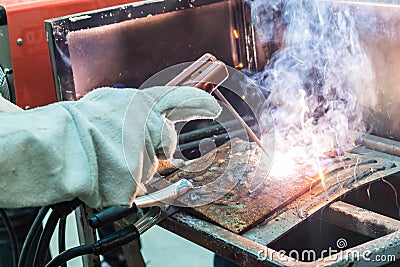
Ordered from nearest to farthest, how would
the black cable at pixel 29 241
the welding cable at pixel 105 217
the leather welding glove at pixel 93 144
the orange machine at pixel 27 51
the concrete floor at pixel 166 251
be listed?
the leather welding glove at pixel 93 144, the welding cable at pixel 105 217, the black cable at pixel 29 241, the orange machine at pixel 27 51, the concrete floor at pixel 166 251

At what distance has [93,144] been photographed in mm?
952

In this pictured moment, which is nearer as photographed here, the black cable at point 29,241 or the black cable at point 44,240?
the black cable at point 44,240

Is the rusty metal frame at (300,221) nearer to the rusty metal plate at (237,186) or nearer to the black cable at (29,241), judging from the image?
the rusty metal plate at (237,186)

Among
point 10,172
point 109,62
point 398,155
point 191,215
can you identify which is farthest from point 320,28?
point 10,172

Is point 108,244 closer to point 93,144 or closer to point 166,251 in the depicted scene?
point 93,144

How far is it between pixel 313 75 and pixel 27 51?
906mm

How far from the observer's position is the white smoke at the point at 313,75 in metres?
1.71

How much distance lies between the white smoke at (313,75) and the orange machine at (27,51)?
702 millimetres

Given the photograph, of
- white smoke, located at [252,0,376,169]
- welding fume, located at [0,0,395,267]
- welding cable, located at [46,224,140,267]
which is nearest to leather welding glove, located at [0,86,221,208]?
welding fume, located at [0,0,395,267]

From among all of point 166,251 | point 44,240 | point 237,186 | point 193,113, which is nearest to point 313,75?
point 237,186

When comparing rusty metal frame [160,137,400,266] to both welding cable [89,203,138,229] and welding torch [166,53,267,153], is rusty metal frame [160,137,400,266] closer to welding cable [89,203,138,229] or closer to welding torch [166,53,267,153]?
welding cable [89,203,138,229]

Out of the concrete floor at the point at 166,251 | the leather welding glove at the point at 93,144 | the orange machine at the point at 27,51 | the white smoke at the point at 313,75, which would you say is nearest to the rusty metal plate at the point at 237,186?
the white smoke at the point at 313,75

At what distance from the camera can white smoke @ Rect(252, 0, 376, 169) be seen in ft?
5.61

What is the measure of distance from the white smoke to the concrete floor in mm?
1341
